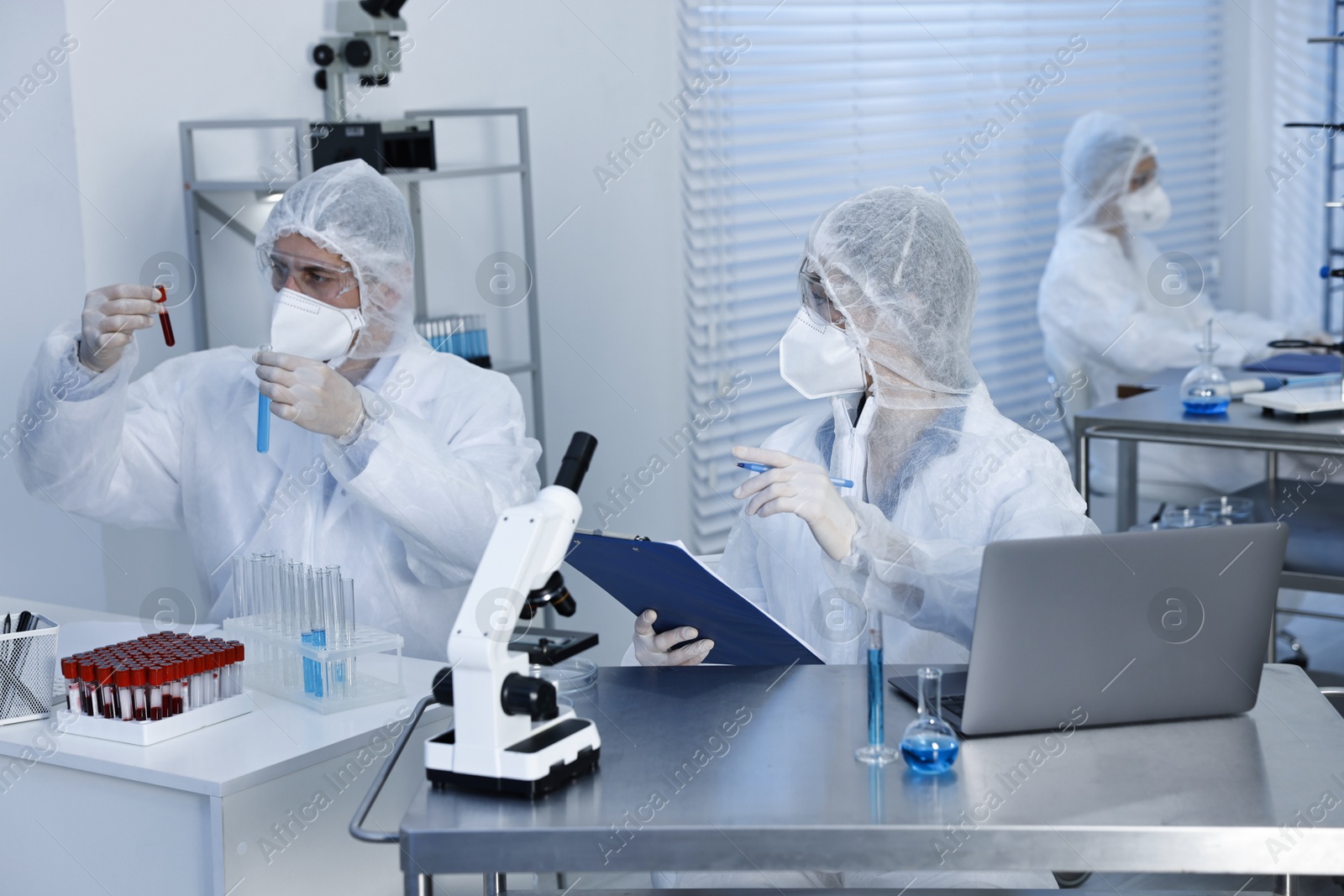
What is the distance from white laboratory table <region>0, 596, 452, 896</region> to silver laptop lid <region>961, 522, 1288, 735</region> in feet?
2.08

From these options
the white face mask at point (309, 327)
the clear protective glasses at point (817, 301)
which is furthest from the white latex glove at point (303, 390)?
the clear protective glasses at point (817, 301)

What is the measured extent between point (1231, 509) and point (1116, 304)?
1103 millimetres

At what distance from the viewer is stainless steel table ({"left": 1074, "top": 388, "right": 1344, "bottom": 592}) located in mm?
2898

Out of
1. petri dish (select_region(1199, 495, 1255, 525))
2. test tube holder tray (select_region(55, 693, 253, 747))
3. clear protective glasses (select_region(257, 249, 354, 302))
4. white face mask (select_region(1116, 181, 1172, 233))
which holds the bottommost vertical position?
petri dish (select_region(1199, 495, 1255, 525))

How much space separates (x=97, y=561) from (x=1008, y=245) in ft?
10.3

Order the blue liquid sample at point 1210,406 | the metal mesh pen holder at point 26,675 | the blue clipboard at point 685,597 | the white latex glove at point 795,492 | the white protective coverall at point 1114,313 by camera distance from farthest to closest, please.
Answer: the white protective coverall at point 1114,313
the blue liquid sample at point 1210,406
the metal mesh pen holder at point 26,675
the white latex glove at point 795,492
the blue clipboard at point 685,597

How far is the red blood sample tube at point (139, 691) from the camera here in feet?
5.35

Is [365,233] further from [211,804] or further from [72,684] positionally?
[211,804]

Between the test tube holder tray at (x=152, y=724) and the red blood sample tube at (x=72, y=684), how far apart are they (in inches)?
0.4

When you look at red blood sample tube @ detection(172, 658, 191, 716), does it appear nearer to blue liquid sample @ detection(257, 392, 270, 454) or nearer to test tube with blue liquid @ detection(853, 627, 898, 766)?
blue liquid sample @ detection(257, 392, 270, 454)

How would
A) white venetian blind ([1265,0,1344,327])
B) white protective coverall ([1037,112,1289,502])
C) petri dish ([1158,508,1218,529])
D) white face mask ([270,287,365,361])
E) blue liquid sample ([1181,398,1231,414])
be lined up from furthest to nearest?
white venetian blind ([1265,0,1344,327])
white protective coverall ([1037,112,1289,502])
petri dish ([1158,508,1218,529])
blue liquid sample ([1181,398,1231,414])
white face mask ([270,287,365,361])

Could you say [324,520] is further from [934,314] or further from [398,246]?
[934,314]

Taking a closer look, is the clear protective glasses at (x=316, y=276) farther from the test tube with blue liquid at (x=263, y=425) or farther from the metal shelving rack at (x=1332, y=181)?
the metal shelving rack at (x=1332, y=181)

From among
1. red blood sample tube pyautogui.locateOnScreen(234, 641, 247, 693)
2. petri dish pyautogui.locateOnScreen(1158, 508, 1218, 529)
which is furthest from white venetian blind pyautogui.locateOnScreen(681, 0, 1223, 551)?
red blood sample tube pyautogui.locateOnScreen(234, 641, 247, 693)
